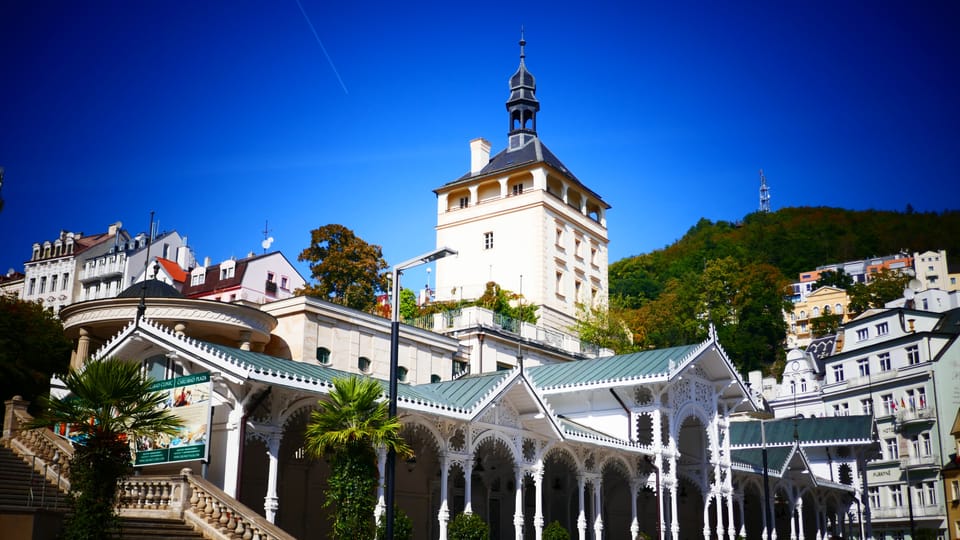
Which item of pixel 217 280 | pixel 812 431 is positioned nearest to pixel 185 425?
pixel 812 431

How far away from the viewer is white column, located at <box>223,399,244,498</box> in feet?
68.4

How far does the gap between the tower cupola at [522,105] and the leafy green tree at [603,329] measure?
47.6 ft

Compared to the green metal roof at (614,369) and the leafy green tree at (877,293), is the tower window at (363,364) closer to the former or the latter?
the green metal roof at (614,369)

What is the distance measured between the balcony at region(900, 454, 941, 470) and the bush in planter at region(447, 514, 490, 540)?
144 ft

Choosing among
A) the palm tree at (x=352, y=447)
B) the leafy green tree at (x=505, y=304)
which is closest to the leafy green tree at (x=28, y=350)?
the palm tree at (x=352, y=447)

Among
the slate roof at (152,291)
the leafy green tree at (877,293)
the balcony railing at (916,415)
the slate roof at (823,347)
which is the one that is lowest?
the balcony railing at (916,415)

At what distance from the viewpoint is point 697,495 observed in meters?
43.7

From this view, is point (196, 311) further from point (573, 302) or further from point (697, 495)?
point (573, 302)

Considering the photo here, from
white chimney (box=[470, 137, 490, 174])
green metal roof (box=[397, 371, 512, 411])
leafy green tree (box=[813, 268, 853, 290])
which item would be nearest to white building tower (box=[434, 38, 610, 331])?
white chimney (box=[470, 137, 490, 174])

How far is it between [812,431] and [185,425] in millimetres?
41281

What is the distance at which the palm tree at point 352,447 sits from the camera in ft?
66.1

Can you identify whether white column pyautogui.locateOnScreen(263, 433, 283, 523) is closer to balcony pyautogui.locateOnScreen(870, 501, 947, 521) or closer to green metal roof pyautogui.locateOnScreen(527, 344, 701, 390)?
green metal roof pyautogui.locateOnScreen(527, 344, 701, 390)

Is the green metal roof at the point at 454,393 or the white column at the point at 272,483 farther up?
the green metal roof at the point at 454,393

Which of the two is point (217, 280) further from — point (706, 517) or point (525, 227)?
point (706, 517)
